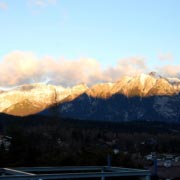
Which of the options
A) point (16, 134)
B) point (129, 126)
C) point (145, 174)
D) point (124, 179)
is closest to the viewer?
point (145, 174)

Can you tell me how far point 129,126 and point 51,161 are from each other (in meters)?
151

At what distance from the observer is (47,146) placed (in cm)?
4966

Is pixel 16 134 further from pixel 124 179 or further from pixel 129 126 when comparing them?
pixel 129 126

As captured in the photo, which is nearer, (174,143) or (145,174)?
(145,174)

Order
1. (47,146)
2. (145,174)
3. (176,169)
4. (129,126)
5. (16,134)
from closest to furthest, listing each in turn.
Answer: (145,174) → (16,134) → (47,146) → (176,169) → (129,126)

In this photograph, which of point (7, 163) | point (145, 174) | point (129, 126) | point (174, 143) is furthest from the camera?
point (129, 126)

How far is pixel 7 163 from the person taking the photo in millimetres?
33406

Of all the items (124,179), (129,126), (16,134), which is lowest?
(124,179)

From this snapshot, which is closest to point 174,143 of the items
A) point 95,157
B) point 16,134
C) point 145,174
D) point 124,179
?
point 16,134

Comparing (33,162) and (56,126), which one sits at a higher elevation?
(56,126)

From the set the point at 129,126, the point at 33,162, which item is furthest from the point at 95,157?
the point at 129,126

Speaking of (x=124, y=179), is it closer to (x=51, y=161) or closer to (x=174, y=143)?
(x=51, y=161)

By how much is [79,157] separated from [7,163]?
520 centimetres

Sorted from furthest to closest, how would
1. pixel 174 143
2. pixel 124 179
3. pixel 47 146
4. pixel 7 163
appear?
1. pixel 174 143
2. pixel 47 146
3. pixel 7 163
4. pixel 124 179
